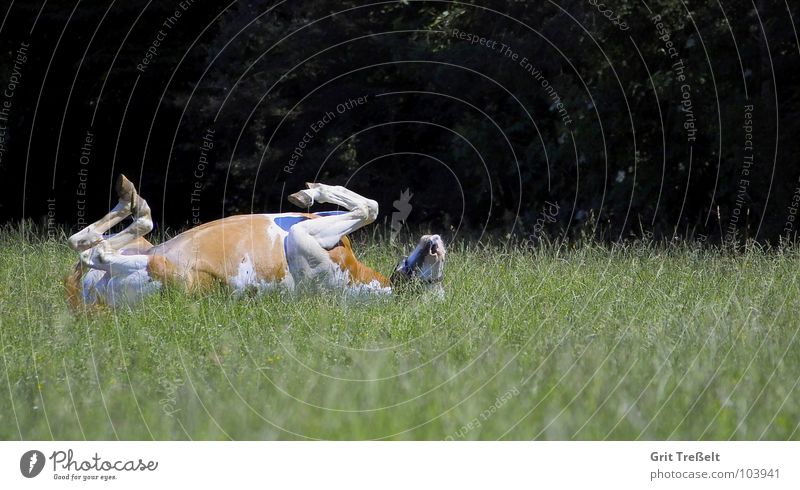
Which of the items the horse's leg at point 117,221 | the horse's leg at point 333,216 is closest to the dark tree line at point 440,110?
the horse's leg at point 333,216

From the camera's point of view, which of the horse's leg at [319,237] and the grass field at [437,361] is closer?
the grass field at [437,361]

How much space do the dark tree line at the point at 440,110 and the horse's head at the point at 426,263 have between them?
564 centimetres

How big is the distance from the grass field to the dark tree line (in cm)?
568

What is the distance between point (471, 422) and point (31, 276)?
5508 millimetres

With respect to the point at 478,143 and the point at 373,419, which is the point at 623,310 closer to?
the point at 373,419

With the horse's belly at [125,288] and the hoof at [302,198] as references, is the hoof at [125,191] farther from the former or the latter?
the hoof at [302,198]

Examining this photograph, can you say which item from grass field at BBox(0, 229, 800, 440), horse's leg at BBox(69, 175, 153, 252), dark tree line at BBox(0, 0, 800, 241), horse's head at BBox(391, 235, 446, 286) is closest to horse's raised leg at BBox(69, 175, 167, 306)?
horse's leg at BBox(69, 175, 153, 252)

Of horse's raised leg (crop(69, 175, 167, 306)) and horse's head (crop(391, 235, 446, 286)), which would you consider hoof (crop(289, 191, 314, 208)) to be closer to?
horse's head (crop(391, 235, 446, 286))

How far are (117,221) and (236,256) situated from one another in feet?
2.64

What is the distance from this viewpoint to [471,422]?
4551 mm

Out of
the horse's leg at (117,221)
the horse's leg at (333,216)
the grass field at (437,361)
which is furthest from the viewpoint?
the horse's leg at (333,216)

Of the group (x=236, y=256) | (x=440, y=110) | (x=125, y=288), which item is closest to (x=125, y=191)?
(x=125, y=288)

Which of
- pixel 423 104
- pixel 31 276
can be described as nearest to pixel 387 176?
pixel 423 104

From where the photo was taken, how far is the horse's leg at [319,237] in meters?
7.43
